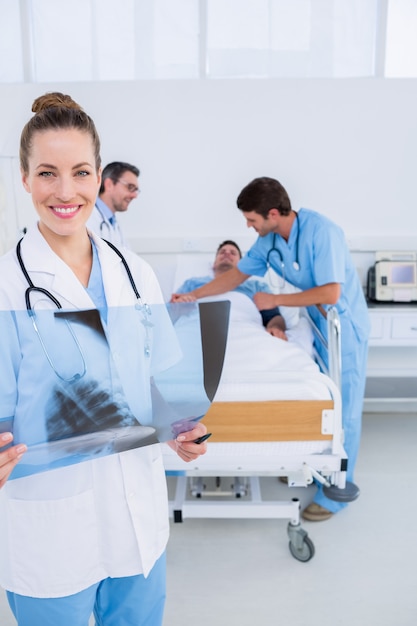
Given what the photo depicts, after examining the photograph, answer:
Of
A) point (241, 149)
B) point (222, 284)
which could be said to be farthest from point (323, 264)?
point (241, 149)

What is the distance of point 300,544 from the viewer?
1861mm

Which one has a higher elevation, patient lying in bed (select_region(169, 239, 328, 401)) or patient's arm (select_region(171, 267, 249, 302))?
patient's arm (select_region(171, 267, 249, 302))

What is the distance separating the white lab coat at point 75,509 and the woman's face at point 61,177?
0.21 feet

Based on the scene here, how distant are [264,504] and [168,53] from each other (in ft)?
8.96

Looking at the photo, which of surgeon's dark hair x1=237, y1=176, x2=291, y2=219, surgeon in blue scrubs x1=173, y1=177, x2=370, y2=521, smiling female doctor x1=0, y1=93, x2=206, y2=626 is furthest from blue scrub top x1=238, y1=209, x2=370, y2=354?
smiling female doctor x1=0, y1=93, x2=206, y2=626

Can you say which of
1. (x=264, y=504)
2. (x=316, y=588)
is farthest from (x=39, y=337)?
(x=316, y=588)

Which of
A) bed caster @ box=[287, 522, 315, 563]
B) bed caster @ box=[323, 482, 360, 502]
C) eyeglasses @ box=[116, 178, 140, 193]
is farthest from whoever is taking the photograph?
eyeglasses @ box=[116, 178, 140, 193]

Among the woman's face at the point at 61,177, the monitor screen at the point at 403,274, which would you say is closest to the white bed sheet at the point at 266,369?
the woman's face at the point at 61,177

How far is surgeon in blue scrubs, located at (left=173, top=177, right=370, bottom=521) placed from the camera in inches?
82.0

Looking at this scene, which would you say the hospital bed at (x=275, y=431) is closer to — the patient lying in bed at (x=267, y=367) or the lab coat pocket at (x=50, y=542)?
the patient lying in bed at (x=267, y=367)

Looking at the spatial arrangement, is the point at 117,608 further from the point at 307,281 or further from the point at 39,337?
the point at 307,281

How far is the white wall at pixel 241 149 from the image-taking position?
309cm

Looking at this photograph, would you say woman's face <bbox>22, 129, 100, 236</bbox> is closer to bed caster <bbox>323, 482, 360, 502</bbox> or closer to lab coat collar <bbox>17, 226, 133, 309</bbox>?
lab coat collar <bbox>17, 226, 133, 309</bbox>

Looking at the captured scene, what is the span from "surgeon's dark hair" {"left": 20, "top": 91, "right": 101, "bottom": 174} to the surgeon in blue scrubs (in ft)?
4.37
